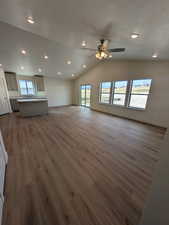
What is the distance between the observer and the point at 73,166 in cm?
192

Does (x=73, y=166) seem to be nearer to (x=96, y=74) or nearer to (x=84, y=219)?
(x=84, y=219)

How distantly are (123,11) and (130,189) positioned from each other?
325cm

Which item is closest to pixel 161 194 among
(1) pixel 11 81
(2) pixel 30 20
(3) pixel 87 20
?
(3) pixel 87 20

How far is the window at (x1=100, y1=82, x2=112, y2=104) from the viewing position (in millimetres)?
6164

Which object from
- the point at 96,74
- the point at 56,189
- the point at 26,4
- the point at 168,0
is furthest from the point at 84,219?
the point at 96,74

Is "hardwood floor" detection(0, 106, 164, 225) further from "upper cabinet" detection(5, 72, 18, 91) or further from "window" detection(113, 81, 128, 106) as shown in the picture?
"upper cabinet" detection(5, 72, 18, 91)

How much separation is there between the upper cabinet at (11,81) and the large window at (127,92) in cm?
627

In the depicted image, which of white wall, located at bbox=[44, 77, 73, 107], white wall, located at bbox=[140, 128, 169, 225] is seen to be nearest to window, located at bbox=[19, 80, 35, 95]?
white wall, located at bbox=[44, 77, 73, 107]

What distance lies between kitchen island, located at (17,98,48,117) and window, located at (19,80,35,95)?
2.23 meters

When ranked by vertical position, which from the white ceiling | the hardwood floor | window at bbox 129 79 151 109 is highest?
the white ceiling

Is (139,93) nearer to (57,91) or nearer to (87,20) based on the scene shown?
(87,20)

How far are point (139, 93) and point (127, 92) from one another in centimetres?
61

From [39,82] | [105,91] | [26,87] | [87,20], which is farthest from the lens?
[39,82]

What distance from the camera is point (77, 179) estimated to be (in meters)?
1.63
